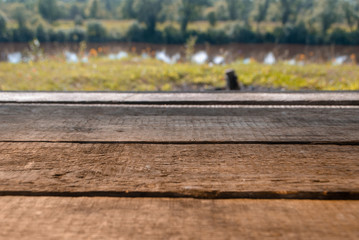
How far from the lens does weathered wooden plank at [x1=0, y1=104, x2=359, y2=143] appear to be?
82 cm

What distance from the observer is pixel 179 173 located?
2.02ft

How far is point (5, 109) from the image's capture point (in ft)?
3.70

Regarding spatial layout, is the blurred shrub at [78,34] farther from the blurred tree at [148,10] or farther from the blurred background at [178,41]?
the blurred tree at [148,10]

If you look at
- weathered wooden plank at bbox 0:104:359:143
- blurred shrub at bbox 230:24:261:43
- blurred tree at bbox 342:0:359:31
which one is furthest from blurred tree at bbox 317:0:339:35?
weathered wooden plank at bbox 0:104:359:143

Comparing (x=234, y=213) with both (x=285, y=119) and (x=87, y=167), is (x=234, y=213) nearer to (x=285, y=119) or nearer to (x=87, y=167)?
(x=87, y=167)

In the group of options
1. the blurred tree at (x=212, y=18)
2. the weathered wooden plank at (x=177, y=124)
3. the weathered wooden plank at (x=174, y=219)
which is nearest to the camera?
the weathered wooden plank at (x=174, y=219)

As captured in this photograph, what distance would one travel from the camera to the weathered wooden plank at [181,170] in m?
0.55

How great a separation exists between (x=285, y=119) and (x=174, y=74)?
13.6 feet

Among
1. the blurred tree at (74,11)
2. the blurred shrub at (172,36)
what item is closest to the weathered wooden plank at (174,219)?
the blurred shrub at (172,36)

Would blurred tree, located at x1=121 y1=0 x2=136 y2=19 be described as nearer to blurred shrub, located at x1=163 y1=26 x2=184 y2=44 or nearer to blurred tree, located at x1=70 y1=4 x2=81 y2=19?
blurred shrub, located at x1=163 y1=26 x2=184 y2=44

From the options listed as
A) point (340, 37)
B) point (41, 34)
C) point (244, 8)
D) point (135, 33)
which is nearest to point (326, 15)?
point (340, 37)

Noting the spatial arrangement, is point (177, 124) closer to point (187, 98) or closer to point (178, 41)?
point (187, 98)

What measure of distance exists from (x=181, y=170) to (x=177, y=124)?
325 mm

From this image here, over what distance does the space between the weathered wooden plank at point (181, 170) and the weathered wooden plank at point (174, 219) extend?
28 mm
